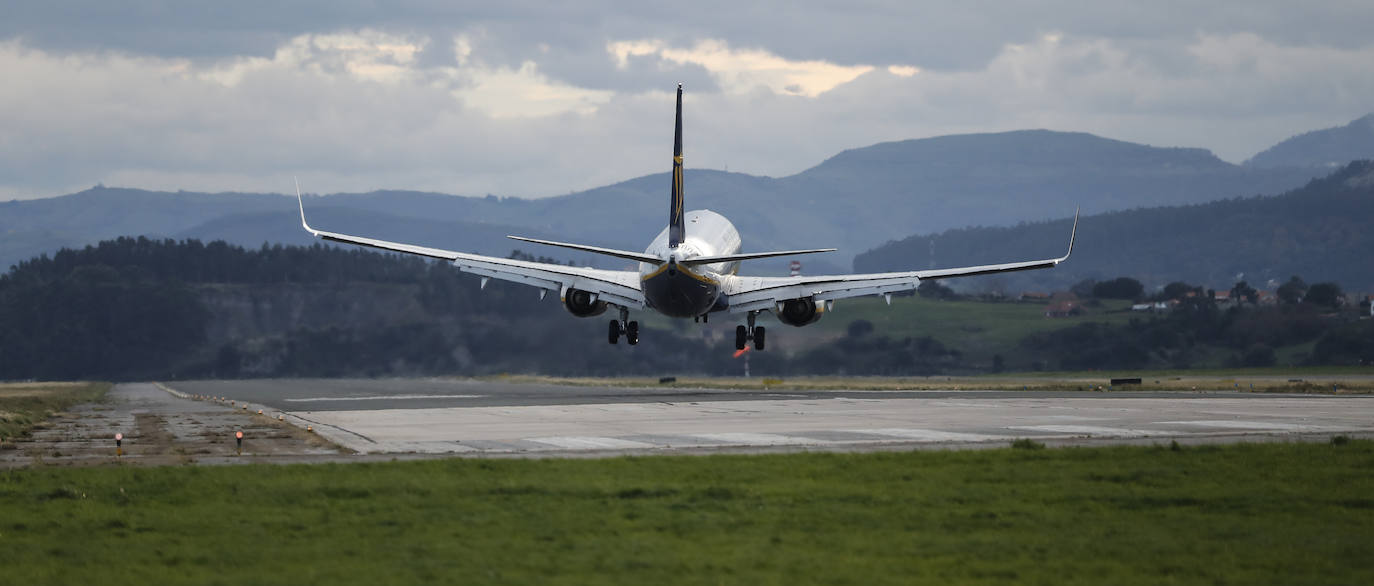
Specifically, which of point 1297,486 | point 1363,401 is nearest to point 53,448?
point 1297,486

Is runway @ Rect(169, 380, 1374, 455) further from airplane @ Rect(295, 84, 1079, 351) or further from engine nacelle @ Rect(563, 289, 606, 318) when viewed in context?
engine nacelle @ Rect(563, 289, 606, 318)

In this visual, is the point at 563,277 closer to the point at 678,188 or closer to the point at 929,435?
the point at 678,188

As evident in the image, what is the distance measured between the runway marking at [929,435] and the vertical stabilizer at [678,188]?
2306cm

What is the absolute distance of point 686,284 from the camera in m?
58.8

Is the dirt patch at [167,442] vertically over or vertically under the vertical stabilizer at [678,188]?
under

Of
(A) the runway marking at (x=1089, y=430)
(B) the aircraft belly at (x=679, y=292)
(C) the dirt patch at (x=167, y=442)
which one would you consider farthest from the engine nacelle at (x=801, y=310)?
(A) the runway marking at (x=1089, y=430)

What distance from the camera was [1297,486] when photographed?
22.8m

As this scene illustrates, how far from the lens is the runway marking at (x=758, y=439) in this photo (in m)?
32.6

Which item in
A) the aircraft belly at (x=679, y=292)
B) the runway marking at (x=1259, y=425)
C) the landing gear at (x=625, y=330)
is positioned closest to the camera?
the runway marking at (x=1259, y=425)

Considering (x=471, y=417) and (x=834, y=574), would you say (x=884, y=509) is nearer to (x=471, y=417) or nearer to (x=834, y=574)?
(x=834, y=574)

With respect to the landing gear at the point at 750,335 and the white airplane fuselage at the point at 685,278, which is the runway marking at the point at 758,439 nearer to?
the white airplane fuselage at the point at 685,278

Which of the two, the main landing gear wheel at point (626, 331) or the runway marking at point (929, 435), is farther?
the main landing gear wheel at point (626, 331)

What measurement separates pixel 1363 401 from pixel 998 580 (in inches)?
1774

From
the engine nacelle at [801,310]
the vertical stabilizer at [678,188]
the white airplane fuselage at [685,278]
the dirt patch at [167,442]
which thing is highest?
the vertical stabilizer at [678,188]
